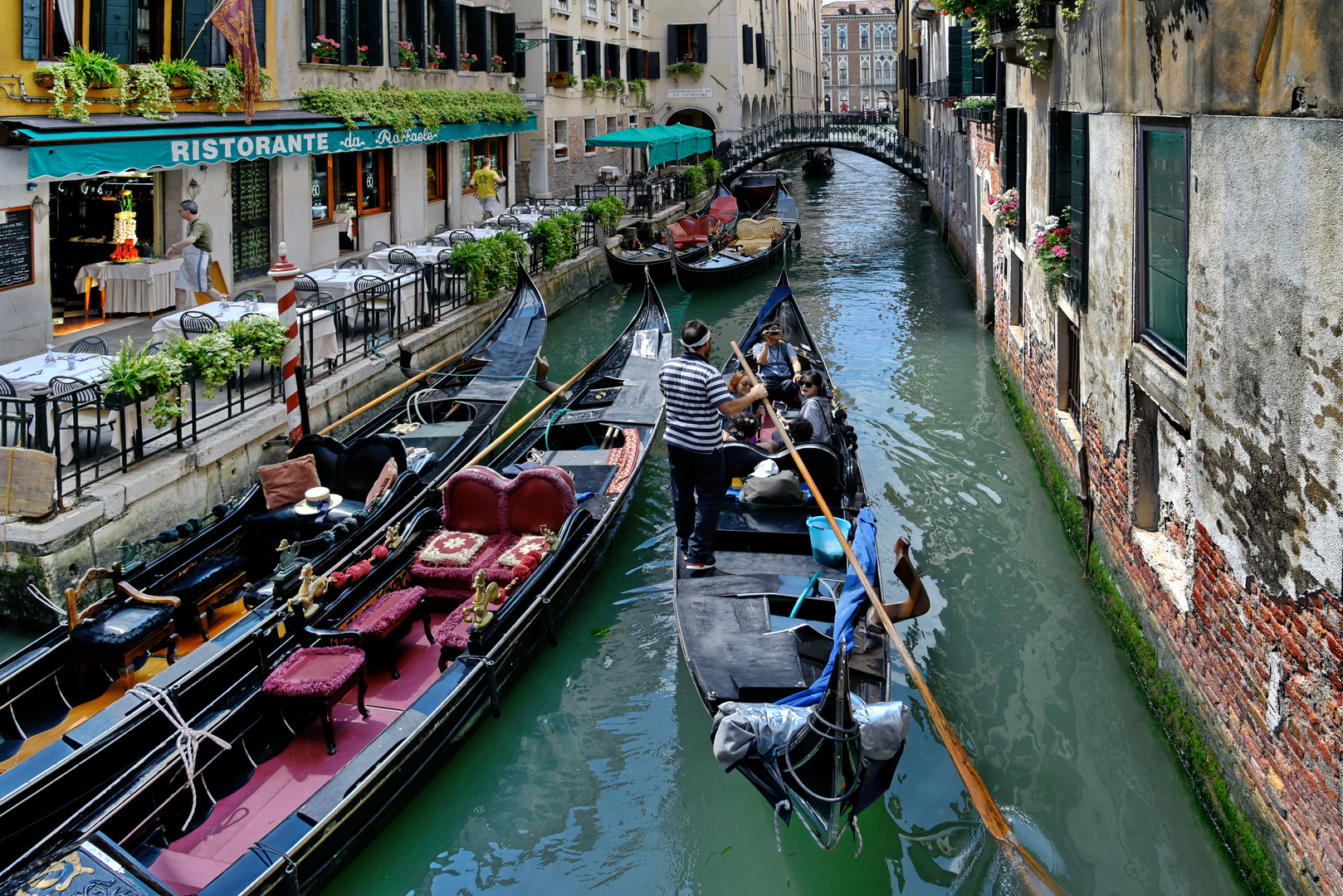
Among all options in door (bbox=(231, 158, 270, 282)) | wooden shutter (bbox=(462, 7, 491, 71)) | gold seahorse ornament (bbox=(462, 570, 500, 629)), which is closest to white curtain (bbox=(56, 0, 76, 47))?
door (bbox=(231, 158, 270, 282))

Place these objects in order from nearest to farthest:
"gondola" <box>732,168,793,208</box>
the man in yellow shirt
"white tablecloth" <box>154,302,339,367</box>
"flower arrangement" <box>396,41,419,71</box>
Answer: "white tablecloth" <box>154,302,339,367</box>, "flower arrangement" <box>396,41,419,71</box>, the man in yellow shirt, "gondola" <box>732,168,793,208</box>

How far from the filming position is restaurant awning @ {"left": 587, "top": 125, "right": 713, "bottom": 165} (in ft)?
63.0

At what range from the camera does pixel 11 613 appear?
5422mm

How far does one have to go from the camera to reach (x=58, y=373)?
6195 mm

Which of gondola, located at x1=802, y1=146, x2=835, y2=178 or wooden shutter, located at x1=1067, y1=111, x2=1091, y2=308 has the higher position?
gondola, located at x1=802, y1=146, x2=835, y2=178

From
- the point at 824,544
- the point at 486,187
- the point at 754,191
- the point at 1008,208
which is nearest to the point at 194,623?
the point at 824,544

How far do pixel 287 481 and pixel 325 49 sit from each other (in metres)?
7.85

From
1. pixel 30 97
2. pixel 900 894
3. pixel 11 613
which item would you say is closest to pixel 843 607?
pixel 900 894

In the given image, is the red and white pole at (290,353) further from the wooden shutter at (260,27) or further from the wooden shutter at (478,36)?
the wooden shutter at (478,36)

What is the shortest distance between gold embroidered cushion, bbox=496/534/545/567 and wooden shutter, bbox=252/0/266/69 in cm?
746

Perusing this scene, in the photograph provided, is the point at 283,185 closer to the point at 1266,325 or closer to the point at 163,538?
the point at 163,538

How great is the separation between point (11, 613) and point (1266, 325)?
18.0 feet

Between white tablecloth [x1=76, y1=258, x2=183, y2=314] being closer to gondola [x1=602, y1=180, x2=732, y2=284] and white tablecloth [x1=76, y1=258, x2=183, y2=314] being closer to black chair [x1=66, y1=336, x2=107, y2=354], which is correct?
black chair [x1=66, y1=336, x2=107, y2=354]

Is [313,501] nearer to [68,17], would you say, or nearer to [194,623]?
[194,623]
